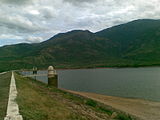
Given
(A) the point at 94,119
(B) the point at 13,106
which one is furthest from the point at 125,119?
(B) the point at 13,106

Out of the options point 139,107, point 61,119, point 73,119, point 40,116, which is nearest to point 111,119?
point 73,119

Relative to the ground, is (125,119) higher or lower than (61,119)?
lower

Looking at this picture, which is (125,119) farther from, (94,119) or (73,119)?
(73,119)

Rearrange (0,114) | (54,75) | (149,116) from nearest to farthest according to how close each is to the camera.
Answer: (0,114)
(149,116)
(54,75)

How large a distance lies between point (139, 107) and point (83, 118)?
58.0 ft

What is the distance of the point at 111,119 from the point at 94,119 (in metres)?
2.39

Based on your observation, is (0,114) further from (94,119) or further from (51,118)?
(94,119)

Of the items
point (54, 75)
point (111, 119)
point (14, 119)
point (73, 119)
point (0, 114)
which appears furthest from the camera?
point (54, 75)

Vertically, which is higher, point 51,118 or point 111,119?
point 51,118

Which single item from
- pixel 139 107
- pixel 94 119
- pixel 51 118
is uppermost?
pixel 51 118

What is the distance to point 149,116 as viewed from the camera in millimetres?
24781

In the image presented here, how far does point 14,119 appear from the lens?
1068 centimetres

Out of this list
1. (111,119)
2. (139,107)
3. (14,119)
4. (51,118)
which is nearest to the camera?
(14,119)

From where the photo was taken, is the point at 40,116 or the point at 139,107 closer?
the point at 40,116
